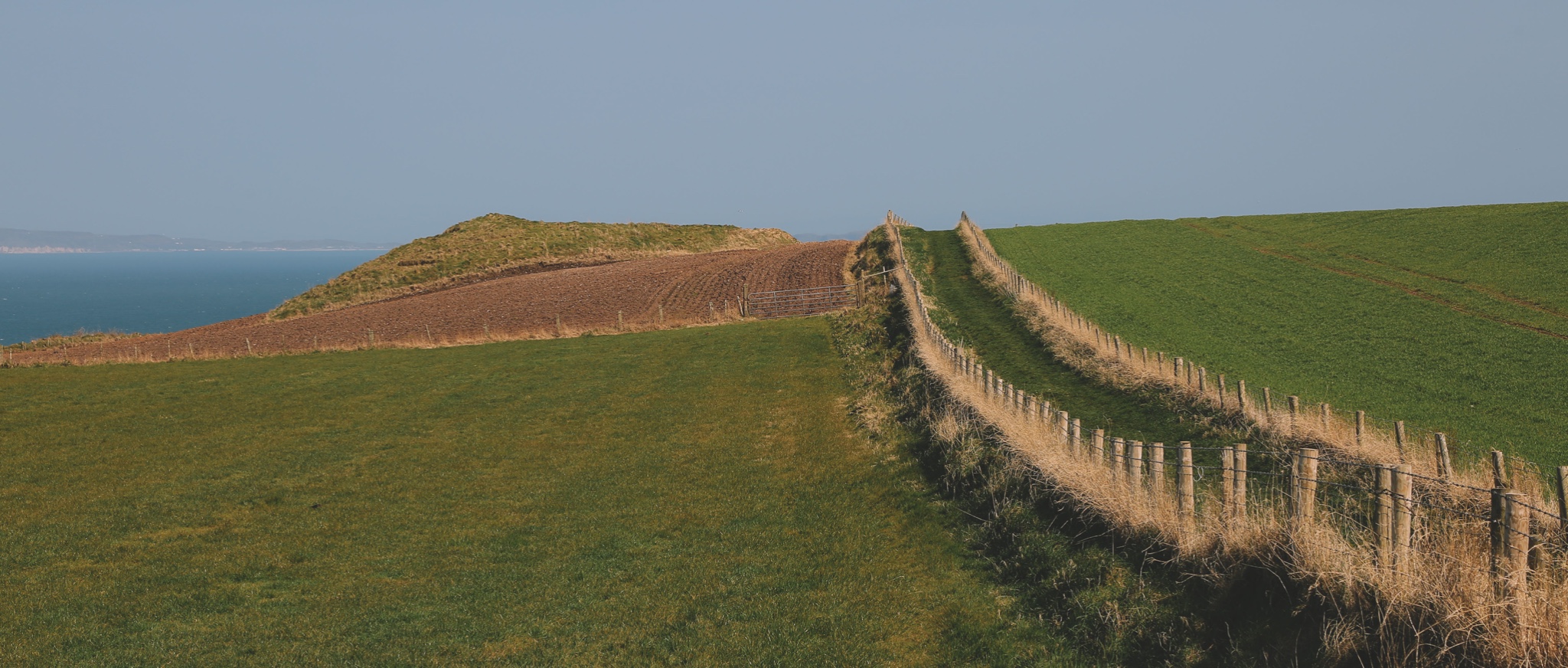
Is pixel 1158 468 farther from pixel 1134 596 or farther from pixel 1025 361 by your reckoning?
pixel 1025 361

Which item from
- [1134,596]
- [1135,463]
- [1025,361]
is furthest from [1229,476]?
[1025,361]

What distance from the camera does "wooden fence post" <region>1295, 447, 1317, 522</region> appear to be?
9758 millimetres

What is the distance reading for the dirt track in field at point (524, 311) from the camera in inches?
1693

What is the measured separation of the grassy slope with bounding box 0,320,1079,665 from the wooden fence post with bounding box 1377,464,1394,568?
3638 mm

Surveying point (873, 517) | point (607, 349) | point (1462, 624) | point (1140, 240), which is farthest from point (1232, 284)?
point (1462, 624)

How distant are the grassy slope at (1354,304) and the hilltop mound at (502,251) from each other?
32.8m

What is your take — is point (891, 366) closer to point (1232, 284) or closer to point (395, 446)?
point (395, 446)

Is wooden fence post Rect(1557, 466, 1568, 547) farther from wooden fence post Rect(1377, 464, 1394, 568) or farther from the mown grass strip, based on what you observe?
the mown grass strip

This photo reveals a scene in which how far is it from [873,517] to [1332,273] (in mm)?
34646

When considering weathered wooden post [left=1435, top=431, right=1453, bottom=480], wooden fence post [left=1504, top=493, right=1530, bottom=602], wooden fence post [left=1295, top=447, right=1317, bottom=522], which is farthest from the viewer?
weathered wooden post [left=1435, top=431, right=1453, bottom=480]

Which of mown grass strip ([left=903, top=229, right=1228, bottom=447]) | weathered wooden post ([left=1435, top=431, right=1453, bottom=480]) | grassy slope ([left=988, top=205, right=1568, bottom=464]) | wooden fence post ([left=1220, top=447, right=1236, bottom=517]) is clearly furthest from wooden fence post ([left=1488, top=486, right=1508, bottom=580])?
grassy slope ([left=988, top=205, right=1568, bottom=464])

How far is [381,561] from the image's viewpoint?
1444 centimetres

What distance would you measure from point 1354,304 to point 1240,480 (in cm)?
2823

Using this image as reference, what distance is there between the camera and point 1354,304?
34.8 meters
